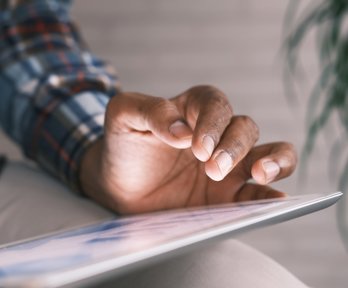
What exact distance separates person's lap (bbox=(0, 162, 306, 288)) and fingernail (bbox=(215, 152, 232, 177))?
7cm

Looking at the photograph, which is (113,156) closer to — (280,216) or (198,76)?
(280,216)

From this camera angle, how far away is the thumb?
2.15 ft

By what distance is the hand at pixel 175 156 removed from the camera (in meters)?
0.67

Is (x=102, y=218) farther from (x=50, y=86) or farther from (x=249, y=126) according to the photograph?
(x=50, y=86)

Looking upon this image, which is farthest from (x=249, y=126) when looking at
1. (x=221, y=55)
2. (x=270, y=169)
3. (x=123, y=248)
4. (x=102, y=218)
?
(x=221, y=55)

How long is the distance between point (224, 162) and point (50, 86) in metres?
0.52

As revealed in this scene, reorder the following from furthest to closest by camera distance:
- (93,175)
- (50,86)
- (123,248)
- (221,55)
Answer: (221,55) < (50,86) < (93,175) < (123,248)

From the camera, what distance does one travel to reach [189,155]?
84 cm

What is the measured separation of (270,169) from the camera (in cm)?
69

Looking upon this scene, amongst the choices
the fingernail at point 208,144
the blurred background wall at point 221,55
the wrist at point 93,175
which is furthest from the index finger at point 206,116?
the blurred background wall at point 221,55

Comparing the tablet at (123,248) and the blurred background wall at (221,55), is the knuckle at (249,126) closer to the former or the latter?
the tablet at (123,248)

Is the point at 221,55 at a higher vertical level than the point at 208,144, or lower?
lower

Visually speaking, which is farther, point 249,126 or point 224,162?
point 249,126

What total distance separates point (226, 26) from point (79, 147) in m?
1.28
